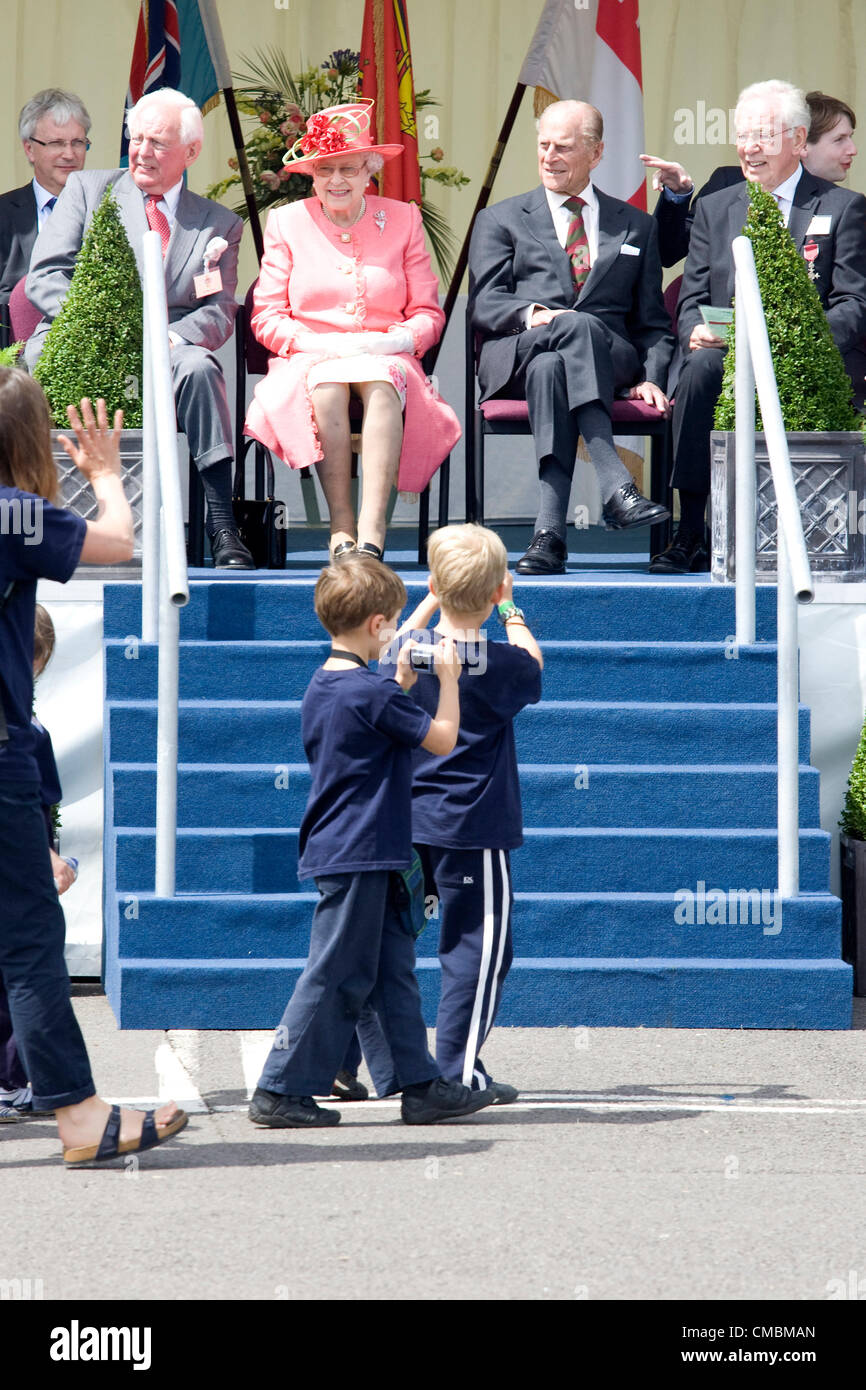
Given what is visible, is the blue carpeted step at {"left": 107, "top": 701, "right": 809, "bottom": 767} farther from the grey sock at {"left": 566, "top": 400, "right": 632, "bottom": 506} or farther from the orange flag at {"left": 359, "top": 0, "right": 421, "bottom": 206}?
the orange flag at {"left": 359, "top": 0, "right": 421, "bottom": 206}

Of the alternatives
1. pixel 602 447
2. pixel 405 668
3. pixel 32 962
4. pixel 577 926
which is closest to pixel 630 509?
pixel 602 447

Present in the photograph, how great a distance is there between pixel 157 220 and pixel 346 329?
85 cm

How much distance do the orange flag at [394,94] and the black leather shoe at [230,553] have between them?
Answer: 2.41m

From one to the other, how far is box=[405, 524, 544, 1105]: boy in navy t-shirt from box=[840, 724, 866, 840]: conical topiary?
1718 mm

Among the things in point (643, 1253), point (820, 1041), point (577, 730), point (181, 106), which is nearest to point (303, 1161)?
point (643, 1253)

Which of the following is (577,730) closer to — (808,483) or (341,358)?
(808,483)

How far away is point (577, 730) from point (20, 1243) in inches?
106

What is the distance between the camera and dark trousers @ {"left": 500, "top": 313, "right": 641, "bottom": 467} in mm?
6719

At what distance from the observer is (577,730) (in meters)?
5.72

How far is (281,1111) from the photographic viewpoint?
4.20 metres

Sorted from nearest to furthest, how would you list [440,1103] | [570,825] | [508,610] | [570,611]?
[440,1103]
[508,610]
[570,825]
[570,611]

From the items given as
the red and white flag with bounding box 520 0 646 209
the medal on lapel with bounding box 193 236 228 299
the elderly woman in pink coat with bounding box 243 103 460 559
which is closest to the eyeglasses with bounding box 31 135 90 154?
the medal on lapel with bounding box 193 236 228 299

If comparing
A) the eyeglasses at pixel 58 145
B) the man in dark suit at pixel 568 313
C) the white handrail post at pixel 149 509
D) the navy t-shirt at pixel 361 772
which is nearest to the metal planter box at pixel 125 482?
the white handrail post at pixel 149 509

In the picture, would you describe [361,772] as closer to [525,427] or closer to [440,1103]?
[440,1103]
